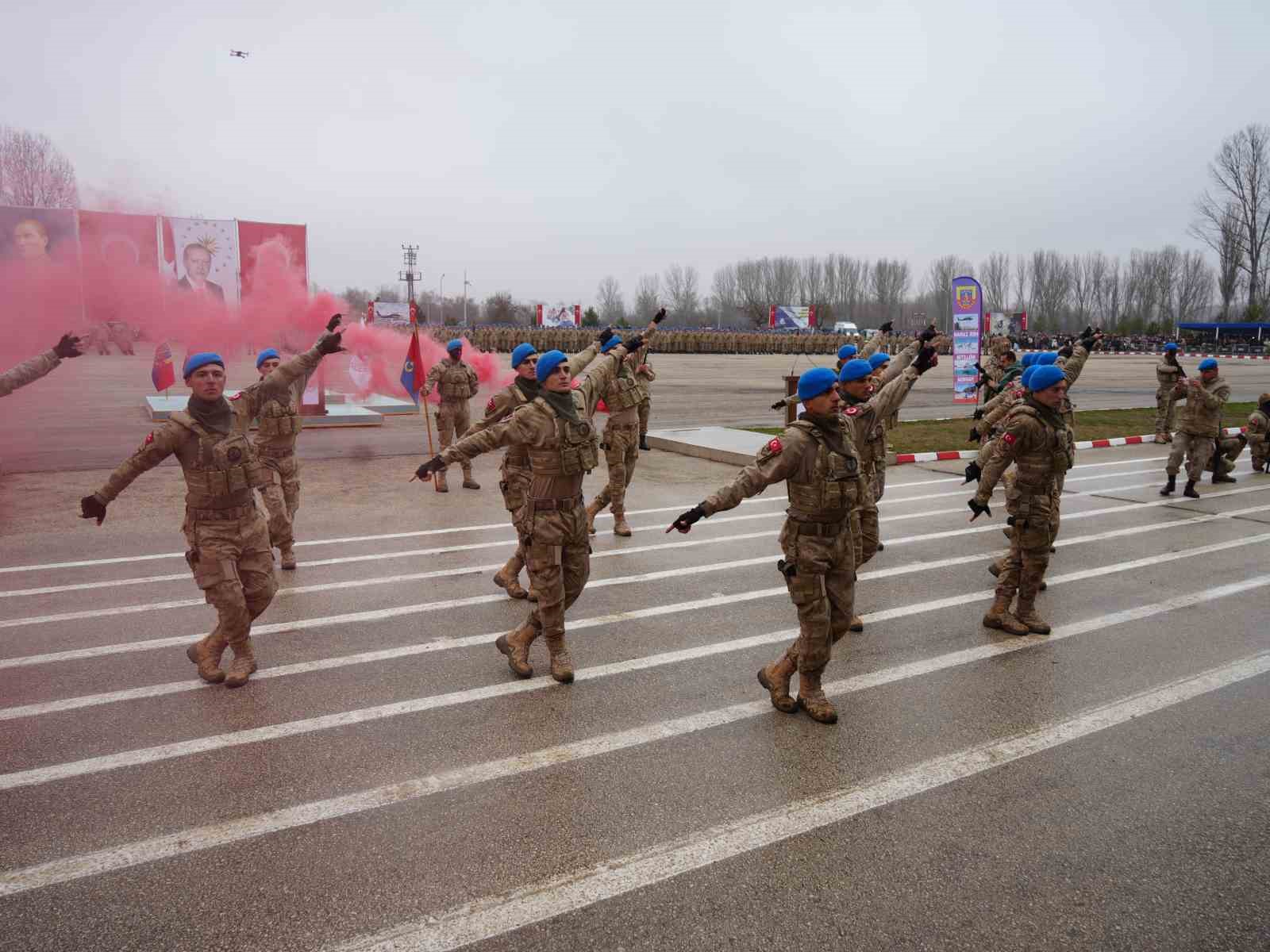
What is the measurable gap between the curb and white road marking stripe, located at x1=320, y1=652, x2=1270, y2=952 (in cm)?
985

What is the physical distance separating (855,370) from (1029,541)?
2.05 meters

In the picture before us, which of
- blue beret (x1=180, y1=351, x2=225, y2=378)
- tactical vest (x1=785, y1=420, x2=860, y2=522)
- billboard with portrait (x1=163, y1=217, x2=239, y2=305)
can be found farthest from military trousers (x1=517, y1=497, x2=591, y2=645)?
billboard with portrait (x1=163, y1=217, x2=239, y2=305)

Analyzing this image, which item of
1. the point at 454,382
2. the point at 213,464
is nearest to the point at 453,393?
the point at 454,382

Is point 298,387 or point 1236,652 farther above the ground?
point 298,387

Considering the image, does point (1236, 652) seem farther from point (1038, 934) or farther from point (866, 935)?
point (866, 935)

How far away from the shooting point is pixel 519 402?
25.7ft

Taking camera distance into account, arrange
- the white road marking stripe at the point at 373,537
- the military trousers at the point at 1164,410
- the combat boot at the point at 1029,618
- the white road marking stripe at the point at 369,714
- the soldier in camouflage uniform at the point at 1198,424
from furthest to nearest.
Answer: the military trousers at the point at 1164,410, the soldier in camouflage uniform at the point at 1198,424, the white road marking stripe at the point at 373,537, the combat boot at the point at 1029,618, the white road marking stripe at the point at 369,714

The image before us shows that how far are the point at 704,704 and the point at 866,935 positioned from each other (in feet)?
7.34

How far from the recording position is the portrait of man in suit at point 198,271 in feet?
56.5

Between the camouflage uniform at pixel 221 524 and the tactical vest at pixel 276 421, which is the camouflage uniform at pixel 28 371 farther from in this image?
the camouflage uniform at pixel 221 524

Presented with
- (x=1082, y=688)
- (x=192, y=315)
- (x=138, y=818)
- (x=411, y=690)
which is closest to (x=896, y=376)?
(x=1082, y=688)

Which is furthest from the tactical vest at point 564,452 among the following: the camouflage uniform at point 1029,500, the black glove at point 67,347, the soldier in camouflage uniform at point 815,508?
the black glove at point 67,347

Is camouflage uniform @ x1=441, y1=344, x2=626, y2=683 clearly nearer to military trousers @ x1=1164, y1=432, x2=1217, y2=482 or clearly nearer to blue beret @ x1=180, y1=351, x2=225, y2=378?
blue beret @ x1=180, y1=351, x2=225, y2=378

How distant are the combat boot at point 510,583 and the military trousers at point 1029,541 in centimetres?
404
